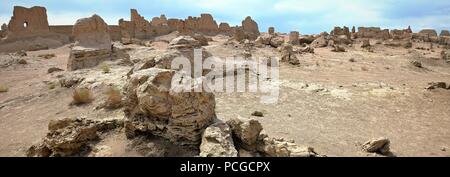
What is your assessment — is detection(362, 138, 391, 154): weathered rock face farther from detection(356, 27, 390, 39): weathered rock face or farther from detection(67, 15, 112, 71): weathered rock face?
detection(356, 27, 390, 39): weathered rock face

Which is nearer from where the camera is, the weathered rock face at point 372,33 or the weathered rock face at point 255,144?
the weathered rock face at point 255,144

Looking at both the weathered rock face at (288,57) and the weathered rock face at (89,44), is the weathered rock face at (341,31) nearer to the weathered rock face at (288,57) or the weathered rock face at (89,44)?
the weathered rock face at (288,57)

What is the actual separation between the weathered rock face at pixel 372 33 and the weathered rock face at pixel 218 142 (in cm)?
3599

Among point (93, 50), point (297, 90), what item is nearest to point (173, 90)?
point (297, 90)

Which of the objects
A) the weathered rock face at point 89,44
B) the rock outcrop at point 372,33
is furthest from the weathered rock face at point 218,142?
the rock outcrop at point 372,33

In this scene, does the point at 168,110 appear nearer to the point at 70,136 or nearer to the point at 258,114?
the point at 70,136

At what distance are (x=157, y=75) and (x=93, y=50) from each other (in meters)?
10.1

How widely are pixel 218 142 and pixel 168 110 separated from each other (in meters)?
1.01

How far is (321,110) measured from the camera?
395 inches

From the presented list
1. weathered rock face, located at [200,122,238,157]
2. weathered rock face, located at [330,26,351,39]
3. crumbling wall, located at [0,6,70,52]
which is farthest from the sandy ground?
weathered rock face, located at [330,26,351,39]

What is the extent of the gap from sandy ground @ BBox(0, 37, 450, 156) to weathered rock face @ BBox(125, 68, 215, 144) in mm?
591

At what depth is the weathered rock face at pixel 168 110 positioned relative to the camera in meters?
5.34

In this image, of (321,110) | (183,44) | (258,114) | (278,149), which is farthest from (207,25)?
(278,149)
